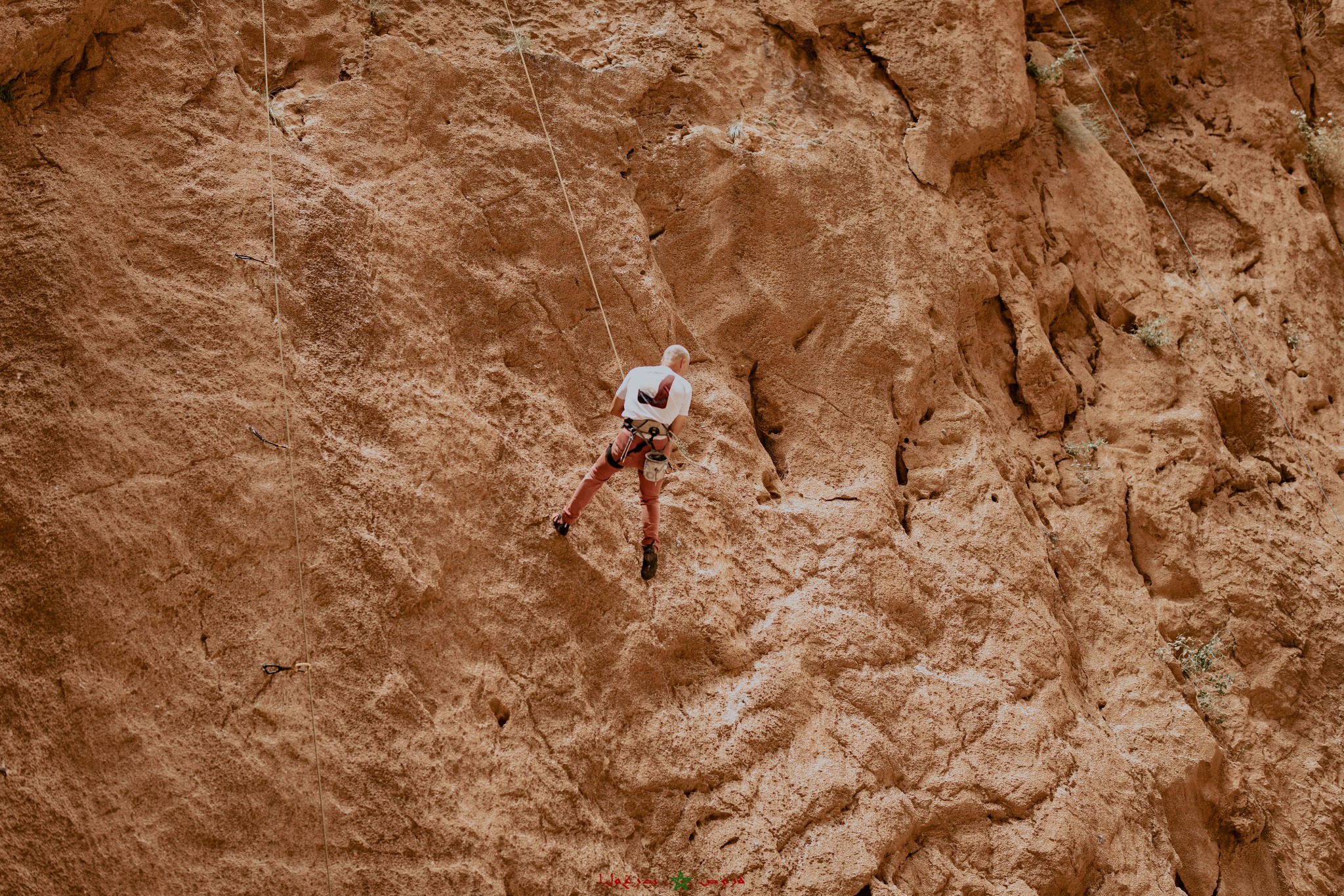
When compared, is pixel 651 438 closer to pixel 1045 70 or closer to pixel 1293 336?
pixel 1045 70

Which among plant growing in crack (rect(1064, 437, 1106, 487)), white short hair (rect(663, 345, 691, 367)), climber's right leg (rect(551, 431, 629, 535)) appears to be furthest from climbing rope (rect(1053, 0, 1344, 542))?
climber's right leg (rect(551, 431, 629, 535))

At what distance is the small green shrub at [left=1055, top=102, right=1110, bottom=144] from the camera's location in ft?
29.5

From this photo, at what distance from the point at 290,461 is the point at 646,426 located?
1848 mm

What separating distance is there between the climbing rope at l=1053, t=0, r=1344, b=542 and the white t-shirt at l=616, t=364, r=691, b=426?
209 inches

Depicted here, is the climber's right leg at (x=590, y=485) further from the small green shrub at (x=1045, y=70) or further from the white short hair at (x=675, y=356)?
the small green shrub at (x=1045, y=70)

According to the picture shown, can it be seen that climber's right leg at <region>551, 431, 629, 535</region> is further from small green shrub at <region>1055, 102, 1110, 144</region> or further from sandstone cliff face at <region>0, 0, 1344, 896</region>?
small green shrub at <region>1055, 102, 1110, 144</region>

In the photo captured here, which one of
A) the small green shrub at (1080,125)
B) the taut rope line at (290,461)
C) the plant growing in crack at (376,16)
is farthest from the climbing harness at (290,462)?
the small green shrub at (1080,125)

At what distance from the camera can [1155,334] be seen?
836 cm

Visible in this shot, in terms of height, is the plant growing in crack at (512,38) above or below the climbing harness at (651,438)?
above

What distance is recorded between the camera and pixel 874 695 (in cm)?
630

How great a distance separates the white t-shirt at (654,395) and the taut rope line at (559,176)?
27.7 inches

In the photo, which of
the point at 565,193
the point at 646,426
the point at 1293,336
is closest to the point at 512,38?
the point at 565,193

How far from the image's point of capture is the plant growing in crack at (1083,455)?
788 centimetres

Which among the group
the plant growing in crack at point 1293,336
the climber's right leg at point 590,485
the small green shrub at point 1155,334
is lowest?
the plant growing in crack at point 1293,336
